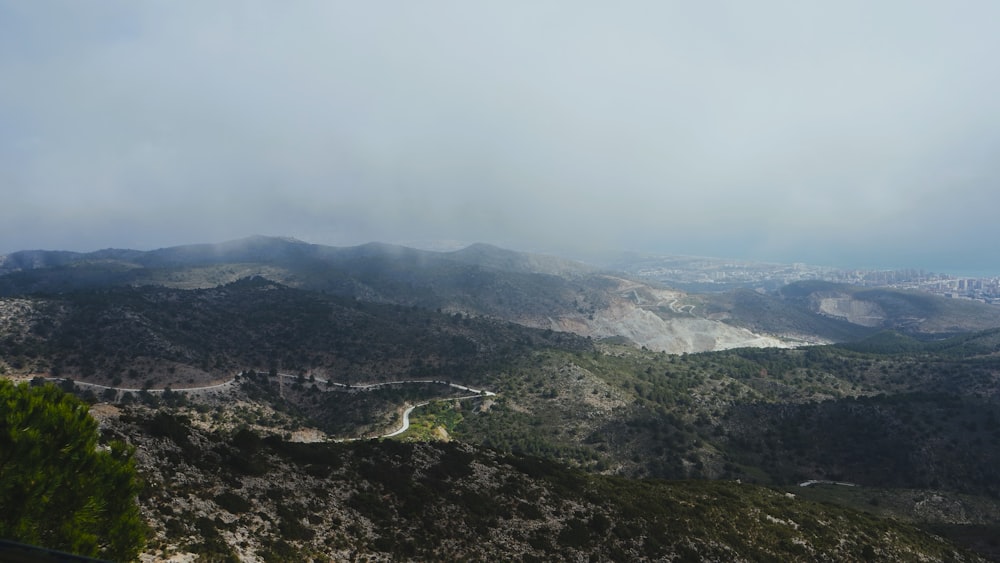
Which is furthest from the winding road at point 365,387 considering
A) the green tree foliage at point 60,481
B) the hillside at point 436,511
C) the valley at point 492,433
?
the green tree foliage at point 60,481

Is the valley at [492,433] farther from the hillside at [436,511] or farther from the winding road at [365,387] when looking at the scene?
the winding road at [365,387]

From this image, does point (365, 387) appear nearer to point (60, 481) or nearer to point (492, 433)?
point (492, 433)

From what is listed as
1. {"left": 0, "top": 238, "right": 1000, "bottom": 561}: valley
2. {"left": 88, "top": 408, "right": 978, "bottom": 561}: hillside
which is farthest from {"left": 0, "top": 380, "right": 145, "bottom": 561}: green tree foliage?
{"left": 88, "top": 408, "right": 978, "bottom": 561}: hillside

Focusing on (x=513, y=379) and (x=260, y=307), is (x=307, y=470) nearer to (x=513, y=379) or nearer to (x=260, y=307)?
(x=513, y=379)

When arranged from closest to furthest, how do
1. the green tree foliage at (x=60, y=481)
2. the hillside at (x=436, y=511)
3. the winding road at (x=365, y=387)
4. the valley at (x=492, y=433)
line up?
the green tree foliage at (x=60, y=481) → the hillside at (x=436, y=511) → the valley at (x=492, y=433) → the winding road at (x=365, y=387)

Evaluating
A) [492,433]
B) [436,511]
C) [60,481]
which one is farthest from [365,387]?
[60,481]

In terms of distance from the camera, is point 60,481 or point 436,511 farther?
point 436,511

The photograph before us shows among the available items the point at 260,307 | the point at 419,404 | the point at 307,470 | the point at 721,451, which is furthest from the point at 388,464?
the point at 260,307

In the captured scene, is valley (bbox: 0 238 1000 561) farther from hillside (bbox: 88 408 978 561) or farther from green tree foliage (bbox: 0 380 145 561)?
green tree foliage (bbox: 0 380 145 561)
